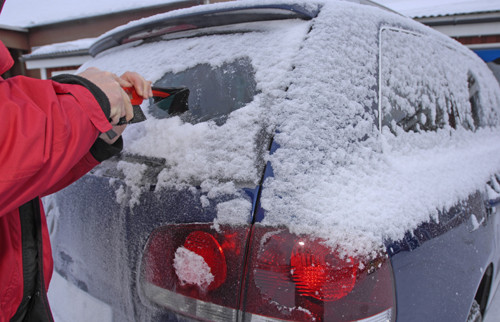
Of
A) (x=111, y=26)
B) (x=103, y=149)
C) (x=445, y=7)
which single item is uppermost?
(x=445, y=7)

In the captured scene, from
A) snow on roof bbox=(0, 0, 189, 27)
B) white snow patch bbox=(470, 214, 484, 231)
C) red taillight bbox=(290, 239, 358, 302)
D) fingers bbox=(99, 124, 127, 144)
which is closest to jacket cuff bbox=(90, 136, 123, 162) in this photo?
fingers bbox=(99, 124, 127, 144)

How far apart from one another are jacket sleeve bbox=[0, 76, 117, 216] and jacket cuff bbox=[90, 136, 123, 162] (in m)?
0.35

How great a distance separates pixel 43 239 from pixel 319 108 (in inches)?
40.9

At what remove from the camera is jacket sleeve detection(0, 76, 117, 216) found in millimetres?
831

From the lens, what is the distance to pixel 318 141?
113 cm

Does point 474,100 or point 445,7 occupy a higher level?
point 445,7

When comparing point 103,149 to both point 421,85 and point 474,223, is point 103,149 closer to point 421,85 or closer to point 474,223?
point 421,85

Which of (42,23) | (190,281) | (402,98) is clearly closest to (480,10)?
(402,98)

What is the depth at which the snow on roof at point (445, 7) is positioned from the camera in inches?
295

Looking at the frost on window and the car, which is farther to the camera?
the frost on window

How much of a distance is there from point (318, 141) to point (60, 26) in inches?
607

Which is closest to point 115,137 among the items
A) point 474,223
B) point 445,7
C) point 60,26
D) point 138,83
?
point 138,83

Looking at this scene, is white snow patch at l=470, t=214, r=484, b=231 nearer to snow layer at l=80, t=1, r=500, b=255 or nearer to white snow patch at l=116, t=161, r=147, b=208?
snow layer at l=80, t=1, r=500, b=255

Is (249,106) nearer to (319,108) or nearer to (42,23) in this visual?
(319,108)
